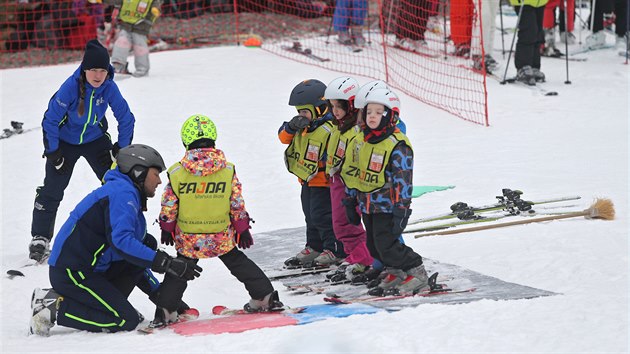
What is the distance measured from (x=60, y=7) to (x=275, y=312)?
433 inches

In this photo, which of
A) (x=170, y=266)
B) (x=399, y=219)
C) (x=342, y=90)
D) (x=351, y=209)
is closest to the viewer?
(x=170, y=266)

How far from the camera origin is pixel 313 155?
6871mm

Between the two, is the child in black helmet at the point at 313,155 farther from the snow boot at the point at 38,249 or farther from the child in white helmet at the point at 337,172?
the snow boot at the point at 38,249

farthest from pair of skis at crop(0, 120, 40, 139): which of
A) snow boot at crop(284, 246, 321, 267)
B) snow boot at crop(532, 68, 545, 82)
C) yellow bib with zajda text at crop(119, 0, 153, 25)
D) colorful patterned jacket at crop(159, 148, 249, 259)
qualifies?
snow boot at crop(532, 68, 545, 82)

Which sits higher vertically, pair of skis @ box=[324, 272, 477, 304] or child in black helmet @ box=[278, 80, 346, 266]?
child in black helmet @ box=[278, 80, 346, 266]

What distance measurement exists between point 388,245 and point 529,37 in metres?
7.50

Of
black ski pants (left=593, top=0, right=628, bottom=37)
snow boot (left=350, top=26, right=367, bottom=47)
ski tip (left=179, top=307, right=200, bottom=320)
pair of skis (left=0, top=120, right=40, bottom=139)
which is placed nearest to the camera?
ski tip (left=179, top=307, right=200, bottom=320)

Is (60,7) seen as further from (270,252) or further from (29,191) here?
(270,252)

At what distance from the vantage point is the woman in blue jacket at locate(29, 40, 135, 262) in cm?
718

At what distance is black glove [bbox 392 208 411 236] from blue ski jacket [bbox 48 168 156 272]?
1.44 meters

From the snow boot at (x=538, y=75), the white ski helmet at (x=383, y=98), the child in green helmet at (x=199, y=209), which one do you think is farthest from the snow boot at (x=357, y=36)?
the child in green helmet at (x=199, y=209)

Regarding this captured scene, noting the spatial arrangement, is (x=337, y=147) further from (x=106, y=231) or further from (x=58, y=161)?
(x=58, y=161)

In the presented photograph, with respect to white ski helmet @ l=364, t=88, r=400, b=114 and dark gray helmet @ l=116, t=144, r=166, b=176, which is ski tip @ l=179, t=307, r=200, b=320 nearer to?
dark gray helmet @ l=116, t=144, r=166, b=176

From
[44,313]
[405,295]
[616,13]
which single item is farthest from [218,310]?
[616,13]
